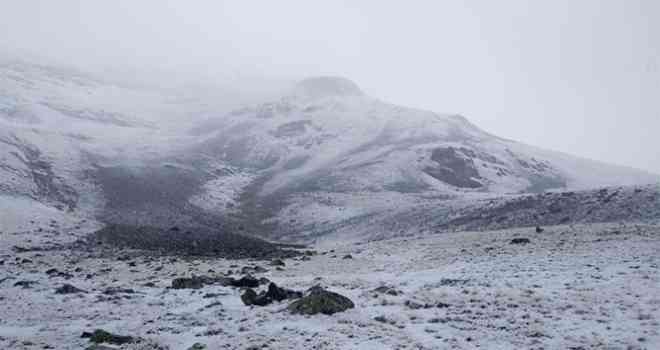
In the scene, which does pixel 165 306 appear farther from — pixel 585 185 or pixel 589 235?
pixel 585 185

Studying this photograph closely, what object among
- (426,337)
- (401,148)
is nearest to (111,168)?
(401,148)

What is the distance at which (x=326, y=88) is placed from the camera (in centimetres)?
18125

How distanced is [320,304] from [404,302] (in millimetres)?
3754

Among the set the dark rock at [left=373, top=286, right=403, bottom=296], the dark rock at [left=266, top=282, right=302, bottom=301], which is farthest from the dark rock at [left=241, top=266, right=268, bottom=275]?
the dark rock at [left=373, top=286, right=403, bottom=296]

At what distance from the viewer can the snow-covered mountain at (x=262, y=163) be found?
65.8 m

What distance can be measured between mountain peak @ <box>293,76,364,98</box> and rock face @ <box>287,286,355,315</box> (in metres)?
154

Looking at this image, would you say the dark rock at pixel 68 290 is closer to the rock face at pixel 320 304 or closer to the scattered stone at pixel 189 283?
the scattered stone at pixel 189 283

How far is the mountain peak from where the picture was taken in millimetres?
176250

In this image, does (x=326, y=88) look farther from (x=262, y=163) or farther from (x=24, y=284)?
(x=24, y=284)

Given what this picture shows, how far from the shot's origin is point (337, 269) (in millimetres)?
31828

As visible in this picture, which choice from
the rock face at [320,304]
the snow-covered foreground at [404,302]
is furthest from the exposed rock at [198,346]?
the rock face at [320,304]

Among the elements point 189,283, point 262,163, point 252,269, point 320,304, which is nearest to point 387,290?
point 320,304

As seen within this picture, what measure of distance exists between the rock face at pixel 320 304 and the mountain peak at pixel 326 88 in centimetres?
15442

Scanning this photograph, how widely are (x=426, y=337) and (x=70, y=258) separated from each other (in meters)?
29.7
